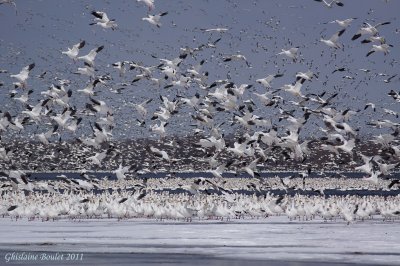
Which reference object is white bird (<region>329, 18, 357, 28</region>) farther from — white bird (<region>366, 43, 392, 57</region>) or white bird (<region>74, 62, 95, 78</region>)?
white bird (<region>74, 62, 95, 78</region>)

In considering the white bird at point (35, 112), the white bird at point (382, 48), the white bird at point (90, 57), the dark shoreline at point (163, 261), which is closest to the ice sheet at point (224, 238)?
the dark shoreline at point (163, 261)

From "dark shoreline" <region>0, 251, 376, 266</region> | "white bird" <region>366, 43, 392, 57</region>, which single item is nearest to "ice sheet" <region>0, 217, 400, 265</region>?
"dark shoreline" <region>0, 251, 376, 266</region>

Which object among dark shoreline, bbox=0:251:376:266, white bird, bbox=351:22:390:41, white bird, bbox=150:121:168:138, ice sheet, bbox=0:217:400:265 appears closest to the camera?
dark shoreline, bbox=0:251:376:266

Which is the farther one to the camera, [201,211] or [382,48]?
[201,211]

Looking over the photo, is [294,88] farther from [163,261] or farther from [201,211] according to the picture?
[163,261]

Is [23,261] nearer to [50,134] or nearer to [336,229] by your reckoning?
[50,134]

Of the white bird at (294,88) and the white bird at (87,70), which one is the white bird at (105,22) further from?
the white bird at (294,88)

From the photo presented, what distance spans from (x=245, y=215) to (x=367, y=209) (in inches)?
235

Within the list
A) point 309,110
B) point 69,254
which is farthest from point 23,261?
point 309,110

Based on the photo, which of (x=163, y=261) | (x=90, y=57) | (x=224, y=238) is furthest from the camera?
(x=90, y=57)

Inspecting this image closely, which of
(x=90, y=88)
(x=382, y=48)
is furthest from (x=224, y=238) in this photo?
(x=382, y=48)

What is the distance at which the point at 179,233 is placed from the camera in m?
29.6

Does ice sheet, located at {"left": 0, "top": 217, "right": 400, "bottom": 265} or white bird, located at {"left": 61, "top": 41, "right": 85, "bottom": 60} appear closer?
ice sheet, located at {"left": 0, "top": 217, "right": 400, "bottom": 265}

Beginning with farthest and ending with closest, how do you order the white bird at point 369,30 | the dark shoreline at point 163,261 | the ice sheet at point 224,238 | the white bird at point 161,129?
1. the white bird at point 161,129
2. the white bird at point 369,30
3. the ice sheet at point 224,238
4. the dark shoreline at point 163,261
